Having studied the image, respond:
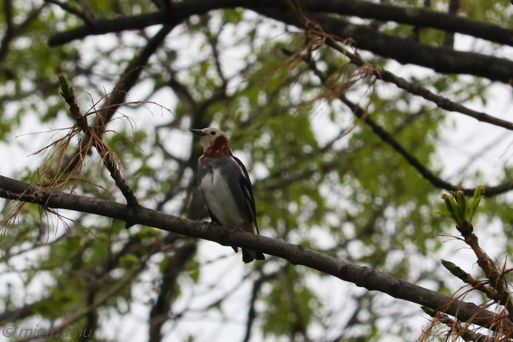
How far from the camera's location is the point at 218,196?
522 cm

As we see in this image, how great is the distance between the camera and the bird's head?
5607 millimetres

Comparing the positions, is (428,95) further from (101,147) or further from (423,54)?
(101,147)

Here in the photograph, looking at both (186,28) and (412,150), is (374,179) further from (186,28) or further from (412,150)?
(186,28)

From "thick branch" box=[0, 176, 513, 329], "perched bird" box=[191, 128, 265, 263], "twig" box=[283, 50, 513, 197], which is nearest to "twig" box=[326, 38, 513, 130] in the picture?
"twig" box=[283, 50, 513, 197]

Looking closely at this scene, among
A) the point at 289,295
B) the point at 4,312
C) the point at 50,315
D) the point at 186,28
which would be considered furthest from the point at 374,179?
the point at 4,312

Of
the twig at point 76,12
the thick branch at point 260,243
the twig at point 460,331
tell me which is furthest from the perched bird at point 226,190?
the twig at point 460,331

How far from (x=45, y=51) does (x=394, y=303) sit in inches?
255

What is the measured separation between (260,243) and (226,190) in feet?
6.99

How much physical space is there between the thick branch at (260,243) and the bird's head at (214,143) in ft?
7.79

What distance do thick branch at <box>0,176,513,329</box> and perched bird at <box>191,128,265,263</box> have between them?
6.37 ft

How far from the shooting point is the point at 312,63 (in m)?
4.14

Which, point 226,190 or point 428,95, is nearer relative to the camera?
point 428,95

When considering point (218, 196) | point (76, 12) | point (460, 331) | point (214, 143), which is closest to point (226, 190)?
point (218, 196)

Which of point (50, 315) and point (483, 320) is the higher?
point (50, 315)
